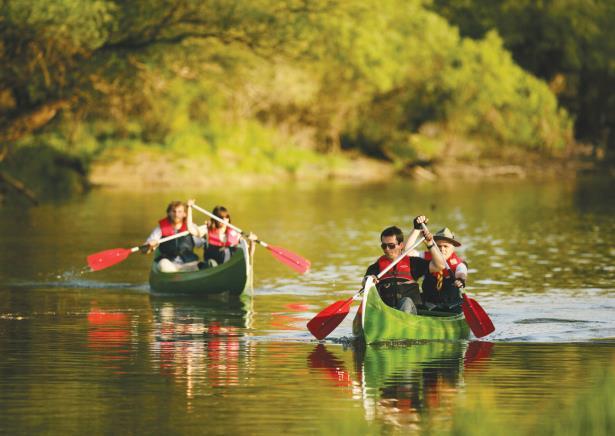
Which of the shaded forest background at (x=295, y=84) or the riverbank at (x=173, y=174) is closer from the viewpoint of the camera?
the shaded forest background at (x=295, y=84)

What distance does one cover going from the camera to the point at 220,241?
73.7ft

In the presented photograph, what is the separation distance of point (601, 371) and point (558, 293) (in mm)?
7741

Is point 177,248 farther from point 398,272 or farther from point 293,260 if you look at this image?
point 398,272

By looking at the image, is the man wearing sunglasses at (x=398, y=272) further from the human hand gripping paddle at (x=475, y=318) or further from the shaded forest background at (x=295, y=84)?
the shaded forest background at (x=295, y=84)

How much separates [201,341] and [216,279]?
5054mm

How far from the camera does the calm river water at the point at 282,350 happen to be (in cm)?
1194

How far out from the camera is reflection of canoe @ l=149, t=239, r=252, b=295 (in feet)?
70.3

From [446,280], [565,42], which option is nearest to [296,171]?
[565,42]

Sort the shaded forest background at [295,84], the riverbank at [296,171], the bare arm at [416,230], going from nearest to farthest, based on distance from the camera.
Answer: the bare arm at [416,230]
the shaded forest background at [295,84]
the riverbank at [296,171]

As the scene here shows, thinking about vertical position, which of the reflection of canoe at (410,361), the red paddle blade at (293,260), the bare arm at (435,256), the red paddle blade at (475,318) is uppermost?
the bare arm at (435,256)

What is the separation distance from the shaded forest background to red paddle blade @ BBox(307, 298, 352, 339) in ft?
65.1

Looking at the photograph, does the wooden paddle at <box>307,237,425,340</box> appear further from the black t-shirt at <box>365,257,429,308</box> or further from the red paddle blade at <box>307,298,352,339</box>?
the black t-shirt at <box>365,257,429,308</box>

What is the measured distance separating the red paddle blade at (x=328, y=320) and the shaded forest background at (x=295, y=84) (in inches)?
781

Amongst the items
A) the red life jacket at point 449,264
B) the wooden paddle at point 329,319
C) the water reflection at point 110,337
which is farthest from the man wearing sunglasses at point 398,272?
the water reflection at point 110,337
